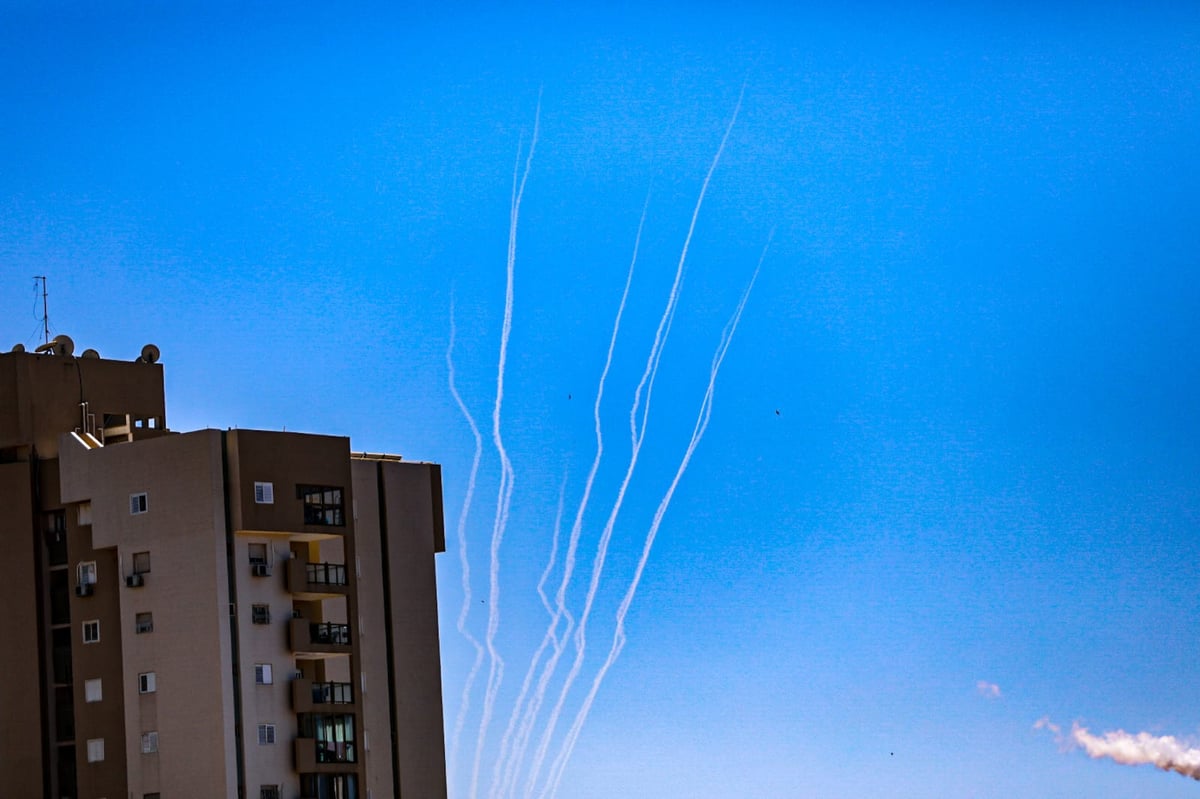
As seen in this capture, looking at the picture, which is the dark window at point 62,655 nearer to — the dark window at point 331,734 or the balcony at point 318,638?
the balcony at point 318,638

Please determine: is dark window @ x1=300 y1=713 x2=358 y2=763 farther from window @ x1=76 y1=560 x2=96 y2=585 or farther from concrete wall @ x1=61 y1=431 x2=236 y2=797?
window @ x1=76 y1=560 x2=96 y2=585

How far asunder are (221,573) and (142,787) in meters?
7.23

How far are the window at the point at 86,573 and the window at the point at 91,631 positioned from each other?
1.32 m

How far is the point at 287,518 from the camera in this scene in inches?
3027

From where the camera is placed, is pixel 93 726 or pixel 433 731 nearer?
pixel 93 726

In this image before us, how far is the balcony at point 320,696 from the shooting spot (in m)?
76.9

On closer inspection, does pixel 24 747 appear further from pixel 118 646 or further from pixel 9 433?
pixel 9 433

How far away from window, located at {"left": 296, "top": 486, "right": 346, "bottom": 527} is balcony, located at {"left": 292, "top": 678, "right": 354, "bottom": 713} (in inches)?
213

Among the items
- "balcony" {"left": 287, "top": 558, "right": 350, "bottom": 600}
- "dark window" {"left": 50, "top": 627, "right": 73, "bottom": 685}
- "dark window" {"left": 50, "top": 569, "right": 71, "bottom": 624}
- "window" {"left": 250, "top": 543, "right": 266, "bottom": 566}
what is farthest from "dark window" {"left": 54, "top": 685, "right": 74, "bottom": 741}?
"balcony" {"left": 287, "top": 558, "right": 350, "bottom": 600}

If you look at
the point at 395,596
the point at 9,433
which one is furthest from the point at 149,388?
the point at 395,596

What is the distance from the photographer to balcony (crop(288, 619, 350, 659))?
77438 millimetres

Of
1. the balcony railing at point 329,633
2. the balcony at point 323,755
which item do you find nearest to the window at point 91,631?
the balcony railing at point 329,633

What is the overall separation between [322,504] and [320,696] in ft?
21.1

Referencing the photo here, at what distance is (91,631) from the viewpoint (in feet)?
253
